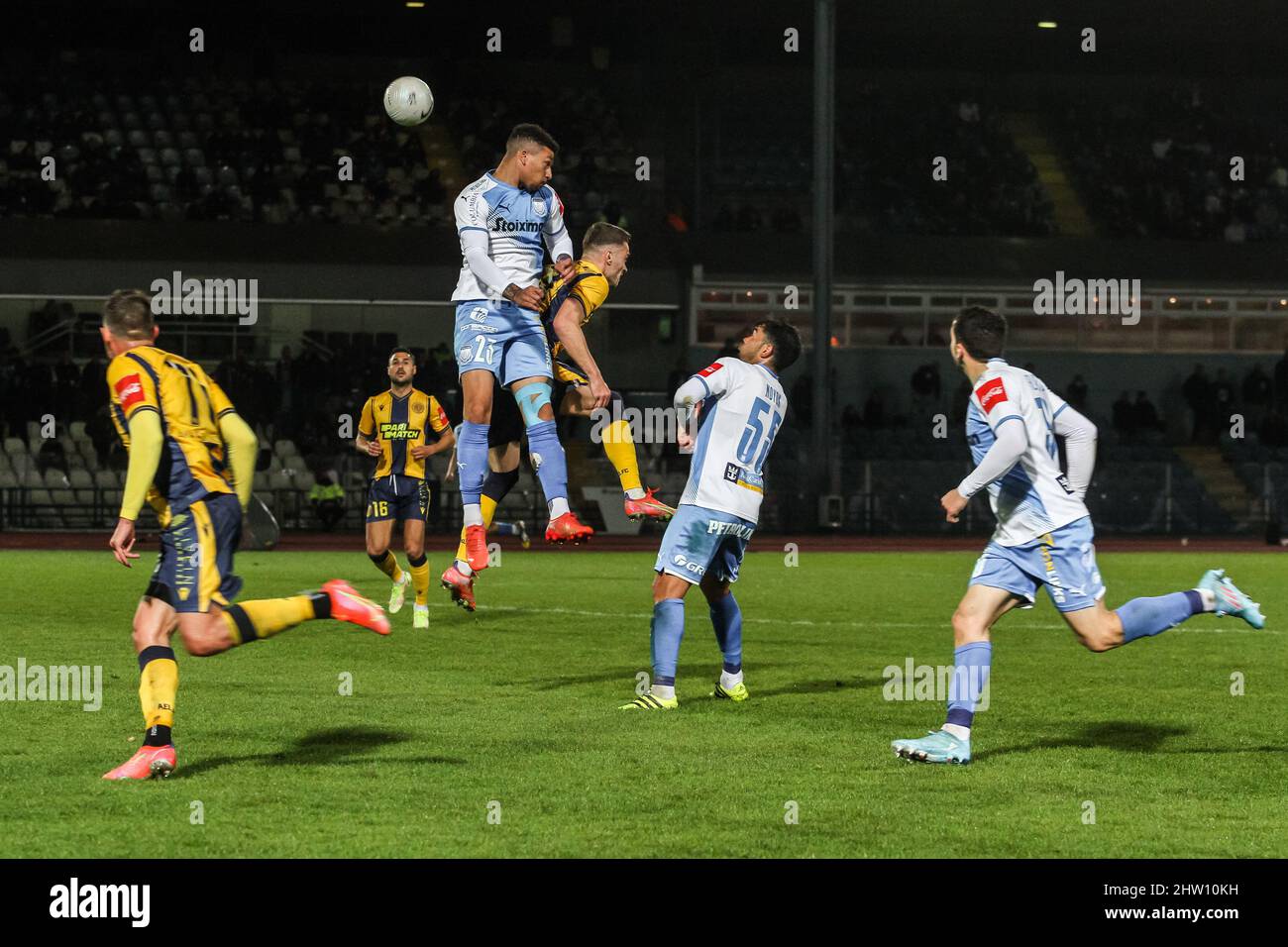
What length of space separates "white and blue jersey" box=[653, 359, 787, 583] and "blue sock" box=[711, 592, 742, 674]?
1.58ft

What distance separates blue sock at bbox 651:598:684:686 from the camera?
9.42 meters

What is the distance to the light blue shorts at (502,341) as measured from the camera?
9.56 m

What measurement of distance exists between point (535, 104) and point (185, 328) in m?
10.2

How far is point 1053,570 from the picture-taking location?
7.84 meters

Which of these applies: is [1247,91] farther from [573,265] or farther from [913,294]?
[573,265]

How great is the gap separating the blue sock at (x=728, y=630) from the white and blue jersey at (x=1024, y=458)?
91.1 inches

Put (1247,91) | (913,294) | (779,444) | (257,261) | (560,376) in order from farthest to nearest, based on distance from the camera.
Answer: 1. (1247,91)
2. (913,294)
3. (257,261)
4. (779,444)
5. (560,376)

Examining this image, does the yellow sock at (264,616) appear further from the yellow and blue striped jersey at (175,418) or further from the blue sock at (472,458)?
the blue sock at (472,458)

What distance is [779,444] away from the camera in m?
31.6

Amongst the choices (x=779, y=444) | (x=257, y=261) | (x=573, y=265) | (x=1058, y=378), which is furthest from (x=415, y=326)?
(x=573, y=265)

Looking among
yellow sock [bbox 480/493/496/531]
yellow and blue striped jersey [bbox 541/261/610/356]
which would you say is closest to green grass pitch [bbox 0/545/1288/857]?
yellow sock [bbox 480/493/496/531]

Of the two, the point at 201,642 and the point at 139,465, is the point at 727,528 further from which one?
the point at 139,465

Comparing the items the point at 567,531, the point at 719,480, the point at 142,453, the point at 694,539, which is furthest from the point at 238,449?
the point at 719,480

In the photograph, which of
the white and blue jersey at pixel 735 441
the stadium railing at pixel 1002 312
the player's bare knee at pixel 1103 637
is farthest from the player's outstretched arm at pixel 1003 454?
the stadium railing at pixel 1002 312
